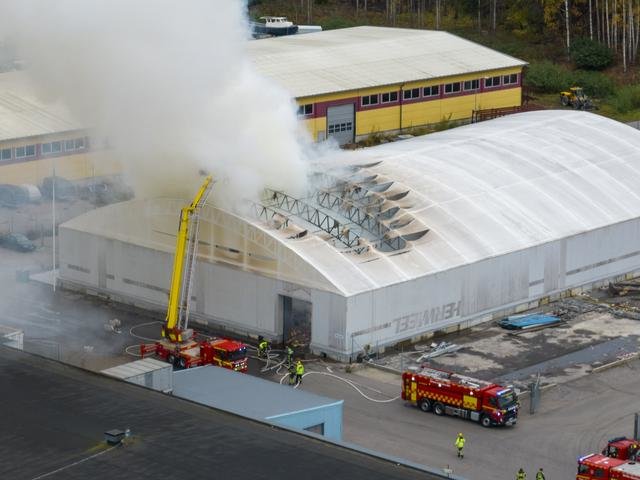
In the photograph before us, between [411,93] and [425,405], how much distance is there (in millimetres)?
26858

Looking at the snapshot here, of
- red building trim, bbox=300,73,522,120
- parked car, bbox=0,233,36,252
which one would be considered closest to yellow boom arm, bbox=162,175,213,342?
parked car, bbox=0,233,36,252

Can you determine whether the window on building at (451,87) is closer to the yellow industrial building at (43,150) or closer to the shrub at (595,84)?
the shrub at (595,84)

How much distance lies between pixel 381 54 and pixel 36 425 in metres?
36.7

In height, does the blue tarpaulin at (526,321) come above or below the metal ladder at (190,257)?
below

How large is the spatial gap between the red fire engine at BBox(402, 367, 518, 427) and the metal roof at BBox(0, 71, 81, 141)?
18.4 m

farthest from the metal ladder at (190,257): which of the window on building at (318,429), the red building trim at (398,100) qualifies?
the red building trim at (398,100)

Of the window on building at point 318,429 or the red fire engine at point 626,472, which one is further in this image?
the window on building at point 318,429

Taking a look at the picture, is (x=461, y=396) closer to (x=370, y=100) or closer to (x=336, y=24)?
(x=370, y=100)

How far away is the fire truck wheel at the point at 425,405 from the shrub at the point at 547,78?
120 feet

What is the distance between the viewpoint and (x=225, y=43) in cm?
3631

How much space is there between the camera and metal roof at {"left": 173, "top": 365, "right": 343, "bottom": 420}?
27266 mm

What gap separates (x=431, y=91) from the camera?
57625 mm

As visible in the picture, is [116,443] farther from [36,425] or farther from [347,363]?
[347,363]

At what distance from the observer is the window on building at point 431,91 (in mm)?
57375
